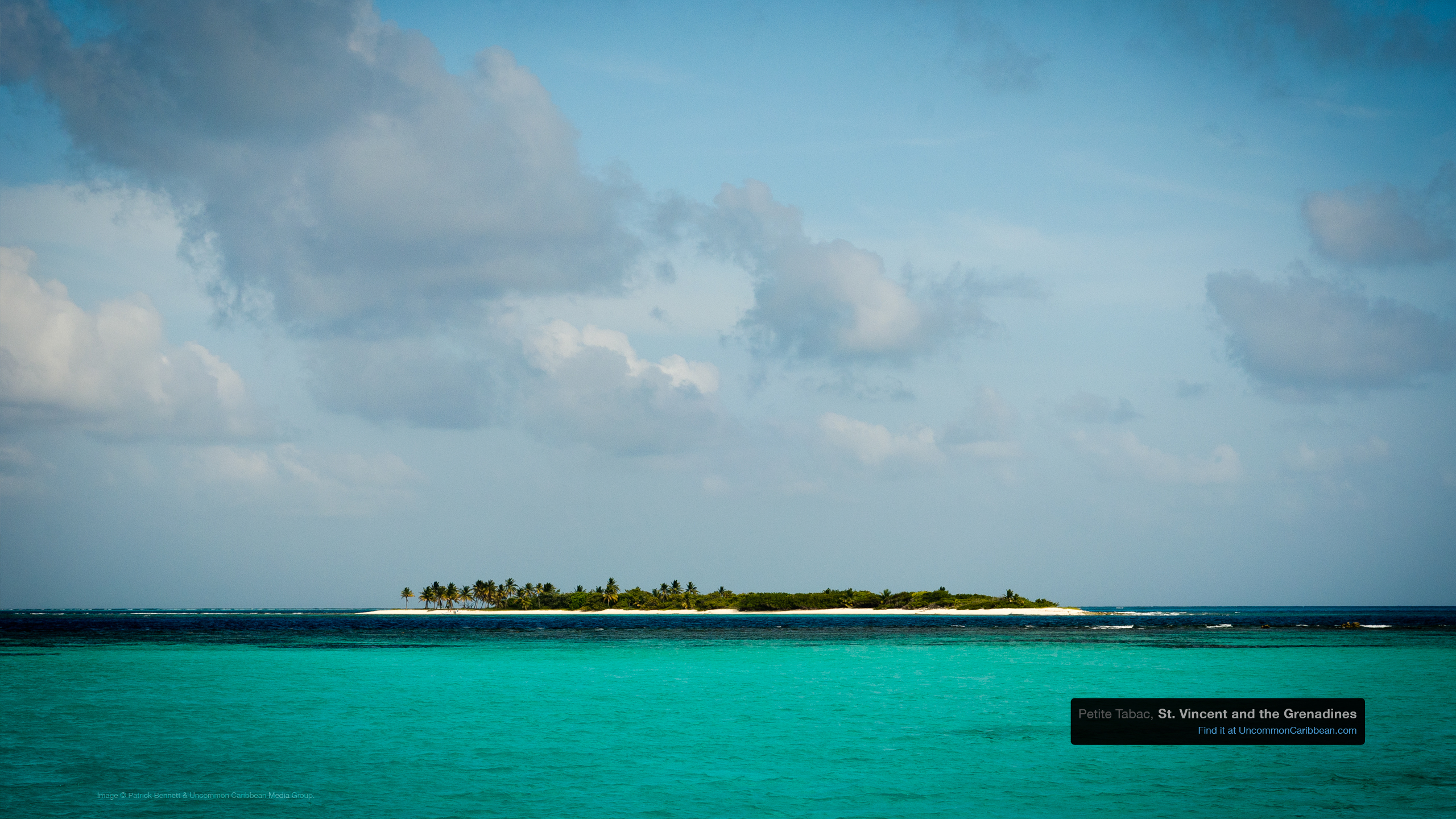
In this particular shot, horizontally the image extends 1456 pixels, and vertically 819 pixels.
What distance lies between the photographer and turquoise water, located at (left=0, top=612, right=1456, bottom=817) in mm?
23172

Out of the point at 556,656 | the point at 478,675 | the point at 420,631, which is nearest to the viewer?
the point at 478,675

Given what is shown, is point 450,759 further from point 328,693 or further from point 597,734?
point 328,693

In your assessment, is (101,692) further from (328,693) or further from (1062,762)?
(1062,762)

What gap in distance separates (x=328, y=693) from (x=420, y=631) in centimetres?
8761

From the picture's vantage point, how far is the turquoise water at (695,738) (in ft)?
76.0

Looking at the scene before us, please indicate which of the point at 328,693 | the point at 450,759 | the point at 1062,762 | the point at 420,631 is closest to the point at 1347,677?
the point at 1062,762

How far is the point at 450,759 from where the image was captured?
28.4m

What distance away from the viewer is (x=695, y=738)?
108 ft

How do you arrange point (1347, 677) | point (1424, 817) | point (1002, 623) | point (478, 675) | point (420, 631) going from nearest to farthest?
point (1424, 817) → point (1347, 677) → point (478, 675) → point (420, 631) → point (1002, 623)

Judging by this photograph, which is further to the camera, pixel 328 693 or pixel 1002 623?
pixel 1002 623

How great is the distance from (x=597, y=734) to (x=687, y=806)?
11344mm

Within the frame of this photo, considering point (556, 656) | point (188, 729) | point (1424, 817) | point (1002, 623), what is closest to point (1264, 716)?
point (1424, 817)

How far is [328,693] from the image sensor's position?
45.9m

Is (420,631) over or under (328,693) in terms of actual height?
under
